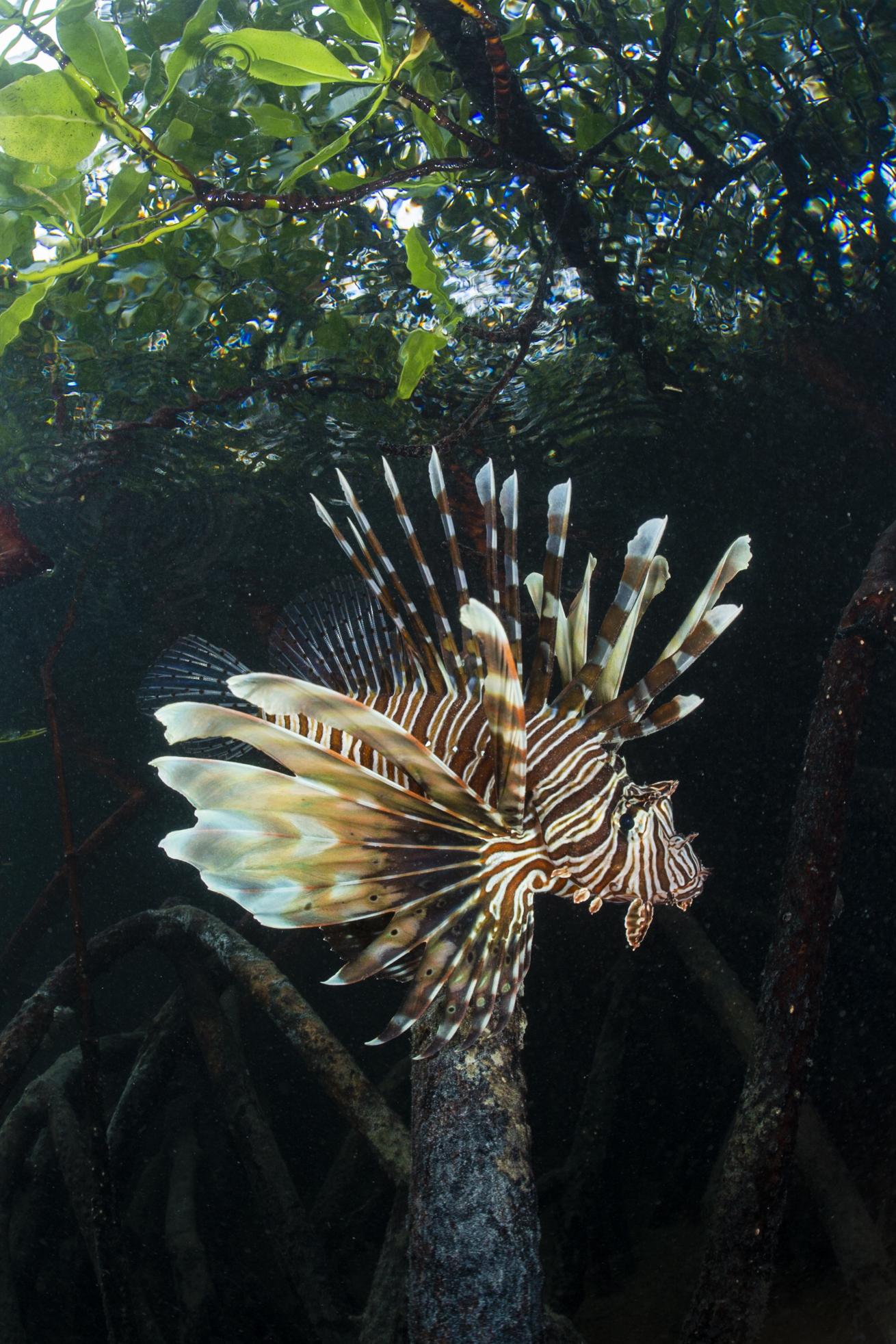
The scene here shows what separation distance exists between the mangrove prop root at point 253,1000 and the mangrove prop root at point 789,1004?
1.24 meters

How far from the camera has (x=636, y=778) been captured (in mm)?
6367

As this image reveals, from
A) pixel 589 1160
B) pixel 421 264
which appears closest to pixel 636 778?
pixel 589 1160

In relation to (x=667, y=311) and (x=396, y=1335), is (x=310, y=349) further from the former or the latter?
(x=396, y=1335)

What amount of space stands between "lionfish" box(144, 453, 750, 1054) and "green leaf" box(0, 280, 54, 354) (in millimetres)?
908

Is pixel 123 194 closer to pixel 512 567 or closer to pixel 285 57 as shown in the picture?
pixel 285 57

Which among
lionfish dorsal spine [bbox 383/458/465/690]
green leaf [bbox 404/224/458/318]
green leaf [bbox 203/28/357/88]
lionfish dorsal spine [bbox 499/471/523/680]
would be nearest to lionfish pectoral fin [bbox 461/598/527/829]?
lionfish dorsal spine [bbox 499/471/523/680]

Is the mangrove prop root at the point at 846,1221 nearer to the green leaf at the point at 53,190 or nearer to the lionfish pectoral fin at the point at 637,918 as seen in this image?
the lionfish pectoral fin at the point at 637,918

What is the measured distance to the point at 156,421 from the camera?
450 cm

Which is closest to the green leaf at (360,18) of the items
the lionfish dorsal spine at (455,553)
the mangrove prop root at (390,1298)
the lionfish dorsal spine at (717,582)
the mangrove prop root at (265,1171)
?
the lionfish dorsal spine at (455,553)

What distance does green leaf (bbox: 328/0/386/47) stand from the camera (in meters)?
1.54

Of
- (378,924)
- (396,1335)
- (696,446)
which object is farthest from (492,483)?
(696,446)

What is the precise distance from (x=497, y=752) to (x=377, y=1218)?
4.64 m

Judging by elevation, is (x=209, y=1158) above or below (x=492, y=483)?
below

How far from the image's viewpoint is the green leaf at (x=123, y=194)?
1845mm
